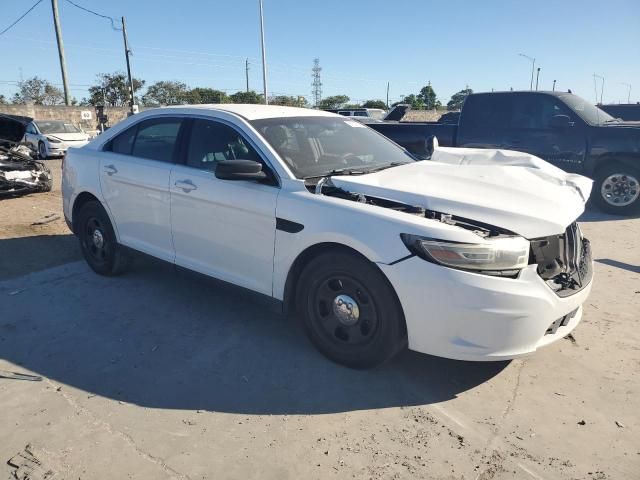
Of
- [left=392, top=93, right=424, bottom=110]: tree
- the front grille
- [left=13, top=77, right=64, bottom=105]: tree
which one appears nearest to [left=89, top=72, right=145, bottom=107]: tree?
[left=13, top=77, right=64, bottom=105]: tree

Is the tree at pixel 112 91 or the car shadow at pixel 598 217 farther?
the tree at pixel 112 91

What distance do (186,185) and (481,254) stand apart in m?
2.37

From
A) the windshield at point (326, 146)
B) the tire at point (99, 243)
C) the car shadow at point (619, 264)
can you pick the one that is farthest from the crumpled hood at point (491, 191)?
the tire at point (99, 243)

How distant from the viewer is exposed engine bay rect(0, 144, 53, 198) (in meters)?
8.88

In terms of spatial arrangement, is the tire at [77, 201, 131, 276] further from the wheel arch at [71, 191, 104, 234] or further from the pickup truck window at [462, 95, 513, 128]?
the pickup truck window at [462, 95, 513, 128]

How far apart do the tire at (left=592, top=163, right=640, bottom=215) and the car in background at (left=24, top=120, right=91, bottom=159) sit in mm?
15187

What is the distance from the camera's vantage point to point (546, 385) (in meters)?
3.11

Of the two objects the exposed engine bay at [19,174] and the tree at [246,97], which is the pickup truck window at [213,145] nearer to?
the exposed engine bay at [19,174]

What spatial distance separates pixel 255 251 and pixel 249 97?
53222mm

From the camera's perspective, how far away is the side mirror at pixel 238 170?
3.36m

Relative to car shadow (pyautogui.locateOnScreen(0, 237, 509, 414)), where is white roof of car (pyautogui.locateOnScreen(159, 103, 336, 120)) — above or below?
above

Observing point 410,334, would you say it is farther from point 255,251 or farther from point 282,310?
point 255,251

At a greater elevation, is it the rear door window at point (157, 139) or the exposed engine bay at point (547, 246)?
the rear door window at point (157, 139)

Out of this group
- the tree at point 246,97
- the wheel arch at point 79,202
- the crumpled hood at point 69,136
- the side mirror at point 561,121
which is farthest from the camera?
the tree at point 246,97
